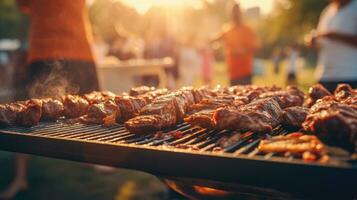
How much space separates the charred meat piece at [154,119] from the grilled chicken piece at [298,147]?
2.97 ft

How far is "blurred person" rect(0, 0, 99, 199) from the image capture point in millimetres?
5414

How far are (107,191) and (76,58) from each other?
91.9 inches

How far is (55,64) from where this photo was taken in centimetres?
546

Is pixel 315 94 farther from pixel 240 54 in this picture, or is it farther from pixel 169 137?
pixel 240 54

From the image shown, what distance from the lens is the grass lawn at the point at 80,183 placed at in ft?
20.6

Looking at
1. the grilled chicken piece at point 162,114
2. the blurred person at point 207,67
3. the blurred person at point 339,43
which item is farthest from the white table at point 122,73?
the blurred person at point 207,67

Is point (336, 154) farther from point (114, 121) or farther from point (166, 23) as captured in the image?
point (166, 23)

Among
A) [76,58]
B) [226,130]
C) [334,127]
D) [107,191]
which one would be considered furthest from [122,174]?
→ [334,127]

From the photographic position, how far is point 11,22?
44.6 meters

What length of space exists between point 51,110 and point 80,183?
3603mm

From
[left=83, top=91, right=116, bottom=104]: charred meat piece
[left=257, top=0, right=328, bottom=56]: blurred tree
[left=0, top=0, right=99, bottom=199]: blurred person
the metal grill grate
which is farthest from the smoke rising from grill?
[left=257, top=0, right=328, bottom=56]: blurred tree

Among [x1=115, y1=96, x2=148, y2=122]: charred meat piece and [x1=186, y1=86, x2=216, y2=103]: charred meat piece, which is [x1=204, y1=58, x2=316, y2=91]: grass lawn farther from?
[x1=115, y1=96, x2=148, y2=122]: charred meat piece

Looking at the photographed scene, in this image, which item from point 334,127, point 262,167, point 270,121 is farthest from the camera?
point 270,121

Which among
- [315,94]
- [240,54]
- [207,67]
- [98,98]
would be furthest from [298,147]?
[207,67]
